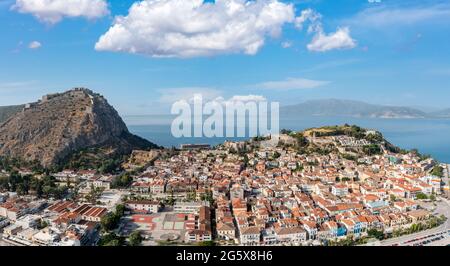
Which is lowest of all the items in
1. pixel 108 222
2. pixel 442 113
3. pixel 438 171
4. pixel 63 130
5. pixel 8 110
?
pixel 108 222

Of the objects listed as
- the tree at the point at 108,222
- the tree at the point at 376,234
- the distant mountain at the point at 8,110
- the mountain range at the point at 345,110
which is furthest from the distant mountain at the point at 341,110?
the tree at the point at 108,222

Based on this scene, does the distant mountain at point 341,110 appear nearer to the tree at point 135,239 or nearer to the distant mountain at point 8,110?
the distant mountain at point 8,110

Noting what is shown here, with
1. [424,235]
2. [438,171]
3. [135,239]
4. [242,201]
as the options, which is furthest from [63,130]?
[438,171]

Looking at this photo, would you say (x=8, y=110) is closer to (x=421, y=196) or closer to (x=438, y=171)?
(x=421, y=196)

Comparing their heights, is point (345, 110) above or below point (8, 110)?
above

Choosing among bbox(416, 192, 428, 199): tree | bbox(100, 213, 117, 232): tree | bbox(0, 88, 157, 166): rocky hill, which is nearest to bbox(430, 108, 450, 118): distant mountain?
bbox(0, 88, 157, 166): rocky hill

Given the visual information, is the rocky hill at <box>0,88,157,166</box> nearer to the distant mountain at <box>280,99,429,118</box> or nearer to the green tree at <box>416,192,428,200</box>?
the green tree at <box>416,192,428,200</box>
